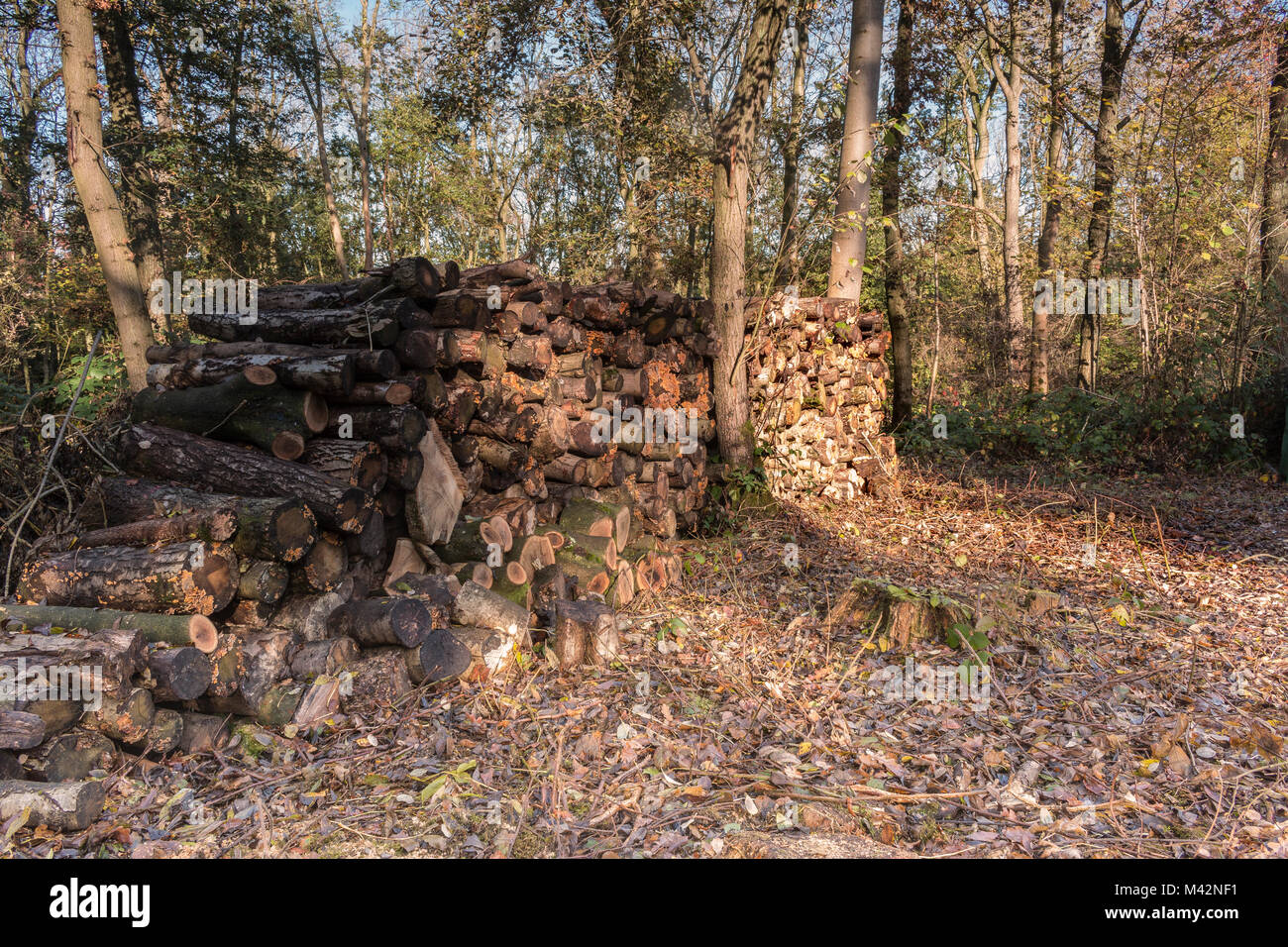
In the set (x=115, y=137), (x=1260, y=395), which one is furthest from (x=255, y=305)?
(x=1260, y=395)

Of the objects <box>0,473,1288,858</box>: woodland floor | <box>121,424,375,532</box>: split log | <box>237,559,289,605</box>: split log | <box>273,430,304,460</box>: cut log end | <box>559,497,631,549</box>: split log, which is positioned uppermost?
<box>273,430,304,460</box>: cut log end

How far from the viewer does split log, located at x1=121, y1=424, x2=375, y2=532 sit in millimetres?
3898

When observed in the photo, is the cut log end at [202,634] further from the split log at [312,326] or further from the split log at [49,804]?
the split log at [312,326]

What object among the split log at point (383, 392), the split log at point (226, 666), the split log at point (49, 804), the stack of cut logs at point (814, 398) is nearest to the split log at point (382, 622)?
the split log at point (226, 666)

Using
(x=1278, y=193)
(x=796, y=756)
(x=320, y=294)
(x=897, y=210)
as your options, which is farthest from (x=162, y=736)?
(x=1278, y=193)

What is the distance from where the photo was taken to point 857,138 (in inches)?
342

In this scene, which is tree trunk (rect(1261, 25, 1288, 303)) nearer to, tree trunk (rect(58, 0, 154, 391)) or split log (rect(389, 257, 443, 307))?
split log (rect(389, 257, 443, 307))

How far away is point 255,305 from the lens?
17.9 ft

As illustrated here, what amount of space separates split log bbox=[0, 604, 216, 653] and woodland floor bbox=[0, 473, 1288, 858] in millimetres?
542

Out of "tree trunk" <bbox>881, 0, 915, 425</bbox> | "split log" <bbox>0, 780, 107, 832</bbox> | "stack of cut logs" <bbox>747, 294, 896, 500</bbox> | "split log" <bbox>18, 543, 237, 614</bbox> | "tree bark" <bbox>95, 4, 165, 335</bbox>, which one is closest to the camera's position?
"split log" <bbox>0, 780, 107, 832</bbox>

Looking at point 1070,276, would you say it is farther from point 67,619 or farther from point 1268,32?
point 67,619

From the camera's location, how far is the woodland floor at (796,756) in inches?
106

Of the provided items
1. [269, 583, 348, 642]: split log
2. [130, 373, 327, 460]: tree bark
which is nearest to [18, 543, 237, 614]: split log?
[269, 583, 348, 642]: split log

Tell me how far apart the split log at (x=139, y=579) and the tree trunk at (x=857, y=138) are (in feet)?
23.8
